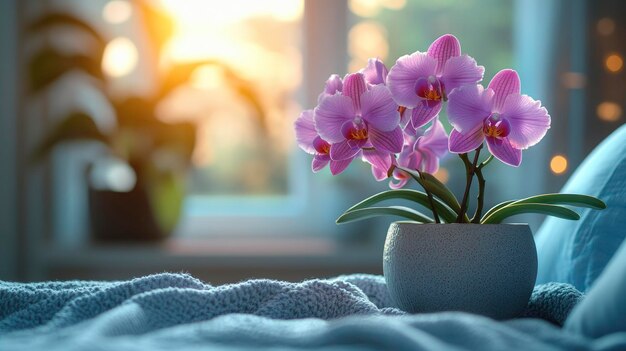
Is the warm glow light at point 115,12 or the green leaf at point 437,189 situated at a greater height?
the warm glow light at point 115,12

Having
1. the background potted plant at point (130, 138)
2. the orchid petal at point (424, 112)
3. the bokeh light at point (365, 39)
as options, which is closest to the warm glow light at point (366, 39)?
the bokeh light at point (365, 39)

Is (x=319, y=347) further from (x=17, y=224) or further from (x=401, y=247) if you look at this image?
(x=17, y=224)

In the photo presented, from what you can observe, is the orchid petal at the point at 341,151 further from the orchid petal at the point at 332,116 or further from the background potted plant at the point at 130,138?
the background potted plant at the point at 130,138

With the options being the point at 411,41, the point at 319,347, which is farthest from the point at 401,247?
the point at 411,41

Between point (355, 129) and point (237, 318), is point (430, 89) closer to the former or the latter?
point (355, 129)

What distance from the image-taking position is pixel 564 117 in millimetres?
2445

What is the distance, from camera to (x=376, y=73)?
2.95ft

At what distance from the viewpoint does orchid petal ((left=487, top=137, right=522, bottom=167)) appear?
836mm

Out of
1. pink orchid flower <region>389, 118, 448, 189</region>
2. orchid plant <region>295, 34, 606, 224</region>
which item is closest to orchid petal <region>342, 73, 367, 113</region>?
orchid plant <region>295, 34, 606, 224</region>

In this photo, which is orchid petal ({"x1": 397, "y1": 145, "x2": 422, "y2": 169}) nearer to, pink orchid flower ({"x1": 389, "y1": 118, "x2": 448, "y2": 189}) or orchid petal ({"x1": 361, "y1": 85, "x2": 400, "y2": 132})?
pink orchid flower ({"x1": 389, "y1": 118, "x2": 448, "y2": 189})

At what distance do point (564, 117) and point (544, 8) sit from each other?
33cm

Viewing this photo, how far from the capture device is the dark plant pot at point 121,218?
8.00 ft

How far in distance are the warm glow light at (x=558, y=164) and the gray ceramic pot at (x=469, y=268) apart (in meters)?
1.66

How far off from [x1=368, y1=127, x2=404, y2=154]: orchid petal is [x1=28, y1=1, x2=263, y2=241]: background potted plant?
5.28 ft
